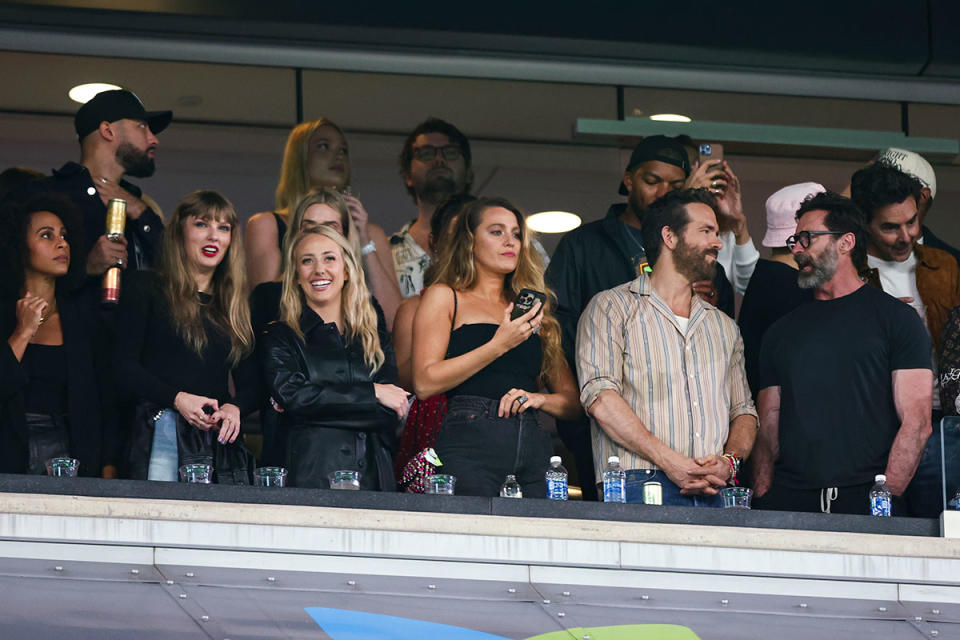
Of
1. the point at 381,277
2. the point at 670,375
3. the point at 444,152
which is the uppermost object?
the point at 444,152

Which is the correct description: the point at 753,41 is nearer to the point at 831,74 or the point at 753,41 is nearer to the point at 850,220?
the point at 831,74

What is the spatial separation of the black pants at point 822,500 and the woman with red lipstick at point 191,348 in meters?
2.11

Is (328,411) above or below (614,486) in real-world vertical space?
above

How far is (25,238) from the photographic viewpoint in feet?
23.7

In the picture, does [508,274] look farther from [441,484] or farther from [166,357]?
[166,357]

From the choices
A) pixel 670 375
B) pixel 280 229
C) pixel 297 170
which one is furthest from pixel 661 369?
pixel 297 170

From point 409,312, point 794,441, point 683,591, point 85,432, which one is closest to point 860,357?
point 794,441

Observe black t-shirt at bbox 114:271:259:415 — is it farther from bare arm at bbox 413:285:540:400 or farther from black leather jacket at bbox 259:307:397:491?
bare arm at bbox 413:285:540:400

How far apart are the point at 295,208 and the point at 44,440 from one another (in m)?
1.60

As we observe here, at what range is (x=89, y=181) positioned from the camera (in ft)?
25.4

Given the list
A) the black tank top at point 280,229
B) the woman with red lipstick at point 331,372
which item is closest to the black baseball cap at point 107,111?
the black tank top at point 280,229

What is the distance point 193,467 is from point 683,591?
1.81 m

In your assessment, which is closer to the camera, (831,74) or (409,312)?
(409,312)

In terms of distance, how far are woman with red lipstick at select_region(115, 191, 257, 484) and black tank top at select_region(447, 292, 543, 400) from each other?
0.85 metres
